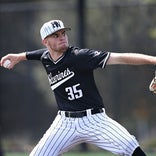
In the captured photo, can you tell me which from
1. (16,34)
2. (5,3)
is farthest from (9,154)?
(5,3)

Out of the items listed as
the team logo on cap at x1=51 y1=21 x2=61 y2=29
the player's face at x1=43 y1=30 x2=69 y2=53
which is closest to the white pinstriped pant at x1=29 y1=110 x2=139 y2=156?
the player's face at x1=43 y1=30 x2=69 y2=53

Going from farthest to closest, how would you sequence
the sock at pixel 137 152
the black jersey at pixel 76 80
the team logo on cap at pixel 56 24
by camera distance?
the team logo on cap at pixel 56 24 → the black jersey at pixel 76 80 → the sock at pixel 137 152

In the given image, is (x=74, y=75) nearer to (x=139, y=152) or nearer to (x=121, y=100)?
(x=139, y=152)

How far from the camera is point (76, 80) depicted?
7.75 m

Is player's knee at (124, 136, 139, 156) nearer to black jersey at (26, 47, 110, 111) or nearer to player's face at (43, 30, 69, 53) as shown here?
black jersey at (26, 47, 110, 111)

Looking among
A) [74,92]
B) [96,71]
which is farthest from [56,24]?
[96,71]

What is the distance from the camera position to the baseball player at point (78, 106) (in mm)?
7574

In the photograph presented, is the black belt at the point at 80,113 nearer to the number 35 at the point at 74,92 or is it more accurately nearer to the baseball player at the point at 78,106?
the baseball player at the point at 78,106

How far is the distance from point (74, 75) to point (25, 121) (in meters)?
9.04

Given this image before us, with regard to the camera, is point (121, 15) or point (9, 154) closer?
point (9, 154)

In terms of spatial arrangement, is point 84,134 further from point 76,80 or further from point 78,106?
point 76,80

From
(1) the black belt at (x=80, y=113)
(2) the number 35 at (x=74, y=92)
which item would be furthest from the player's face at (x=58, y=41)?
(1) the black belt at (x=80, y=113)

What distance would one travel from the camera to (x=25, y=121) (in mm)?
16672

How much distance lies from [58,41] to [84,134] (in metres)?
0.97
